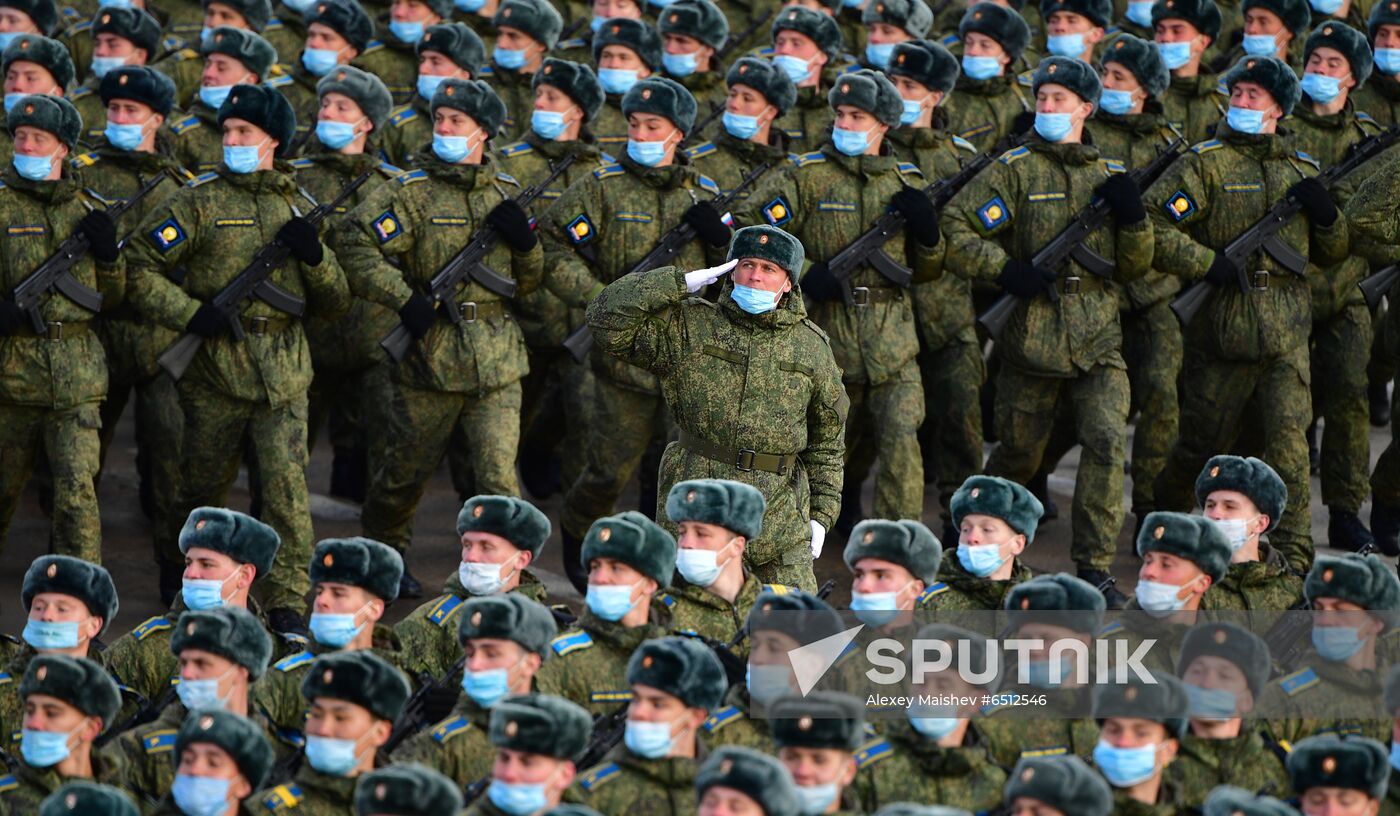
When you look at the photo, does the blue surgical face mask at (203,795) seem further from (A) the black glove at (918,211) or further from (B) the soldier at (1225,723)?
(A) the black glove at (918,211)

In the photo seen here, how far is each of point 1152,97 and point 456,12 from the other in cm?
452

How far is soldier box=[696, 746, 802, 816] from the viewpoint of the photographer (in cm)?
956

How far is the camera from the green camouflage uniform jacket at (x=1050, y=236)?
14.5 m

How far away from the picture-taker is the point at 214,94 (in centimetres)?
1566

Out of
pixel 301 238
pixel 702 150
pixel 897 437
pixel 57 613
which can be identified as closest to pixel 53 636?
pixel 57 613

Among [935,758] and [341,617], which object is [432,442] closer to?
[341,617]

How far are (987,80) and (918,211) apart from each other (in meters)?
2.30

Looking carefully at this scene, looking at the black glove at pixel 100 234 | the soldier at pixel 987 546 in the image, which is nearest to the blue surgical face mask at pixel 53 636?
the black glove at pixel 100 234

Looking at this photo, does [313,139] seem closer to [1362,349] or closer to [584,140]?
[584,140]

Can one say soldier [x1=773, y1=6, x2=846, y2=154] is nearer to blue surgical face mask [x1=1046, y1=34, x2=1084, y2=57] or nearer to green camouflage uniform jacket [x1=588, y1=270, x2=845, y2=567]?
blue surgical face mask [x1=1046, y1=34, x2=1084, y2=57]

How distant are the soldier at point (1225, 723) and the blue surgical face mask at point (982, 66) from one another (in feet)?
19.4

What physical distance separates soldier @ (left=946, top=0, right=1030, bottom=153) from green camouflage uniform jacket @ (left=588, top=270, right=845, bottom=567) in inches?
156

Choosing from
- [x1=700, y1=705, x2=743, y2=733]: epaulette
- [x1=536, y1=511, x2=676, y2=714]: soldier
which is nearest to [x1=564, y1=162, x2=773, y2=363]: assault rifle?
[x1=536, y1=511, x2=676, y2=714]: soldier

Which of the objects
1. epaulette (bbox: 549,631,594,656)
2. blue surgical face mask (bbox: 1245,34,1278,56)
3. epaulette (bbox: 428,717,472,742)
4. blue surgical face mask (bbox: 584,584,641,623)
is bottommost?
epaulette (bbox: 428,717,472,742)
